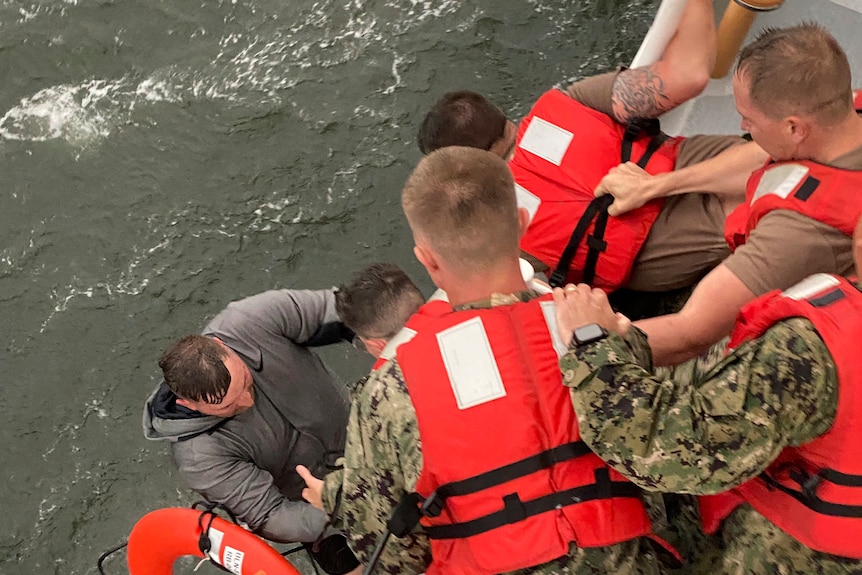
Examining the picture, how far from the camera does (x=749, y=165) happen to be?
6.81 feet

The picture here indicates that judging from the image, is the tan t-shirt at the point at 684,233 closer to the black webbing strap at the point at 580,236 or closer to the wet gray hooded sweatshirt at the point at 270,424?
the black webbing strap at the point at 580,236

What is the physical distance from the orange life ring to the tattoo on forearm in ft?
5.62

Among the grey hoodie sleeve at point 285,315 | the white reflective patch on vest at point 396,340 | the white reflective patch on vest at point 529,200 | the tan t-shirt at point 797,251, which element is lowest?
the grey hoodie sleeve at point 285,315

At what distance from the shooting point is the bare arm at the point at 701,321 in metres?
1.75

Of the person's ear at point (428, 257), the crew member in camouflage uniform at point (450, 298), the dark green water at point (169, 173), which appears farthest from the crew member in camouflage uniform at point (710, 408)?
the dark green water at point (169, 173)

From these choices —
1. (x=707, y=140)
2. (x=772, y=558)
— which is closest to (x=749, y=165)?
(x=707, y=140)

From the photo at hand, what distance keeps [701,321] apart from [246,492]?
149 centimetres

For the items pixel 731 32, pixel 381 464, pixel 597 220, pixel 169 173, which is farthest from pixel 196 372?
pixel 731 32

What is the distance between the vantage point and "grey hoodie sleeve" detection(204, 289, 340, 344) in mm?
2438

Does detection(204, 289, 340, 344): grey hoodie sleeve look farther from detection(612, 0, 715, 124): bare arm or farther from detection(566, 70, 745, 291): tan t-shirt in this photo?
detection(612, 0, 715, 124): bare arm

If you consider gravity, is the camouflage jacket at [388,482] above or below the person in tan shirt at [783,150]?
below

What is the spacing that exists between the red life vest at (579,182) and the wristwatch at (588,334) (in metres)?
0.88

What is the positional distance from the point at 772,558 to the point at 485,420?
2.23 feet

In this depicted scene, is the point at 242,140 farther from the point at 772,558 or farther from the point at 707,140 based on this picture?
the point at 772,558
